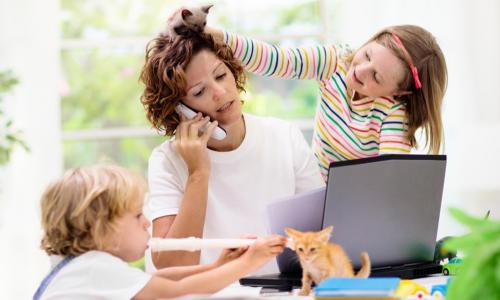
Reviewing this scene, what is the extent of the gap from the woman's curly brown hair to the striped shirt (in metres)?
0.06

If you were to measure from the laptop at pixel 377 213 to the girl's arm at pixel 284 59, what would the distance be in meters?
0.52

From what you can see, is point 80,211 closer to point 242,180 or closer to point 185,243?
point 185,243

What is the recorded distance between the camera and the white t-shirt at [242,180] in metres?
1.78

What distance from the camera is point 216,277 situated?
4.16 feet

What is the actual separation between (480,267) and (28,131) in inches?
117

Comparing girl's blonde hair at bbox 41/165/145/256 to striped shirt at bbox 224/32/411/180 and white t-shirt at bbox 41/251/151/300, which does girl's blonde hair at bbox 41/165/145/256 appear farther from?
striped shirt at bbox 224/32/411/180

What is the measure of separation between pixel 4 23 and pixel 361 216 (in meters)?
2.49

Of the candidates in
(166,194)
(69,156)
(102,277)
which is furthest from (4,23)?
(102,277)

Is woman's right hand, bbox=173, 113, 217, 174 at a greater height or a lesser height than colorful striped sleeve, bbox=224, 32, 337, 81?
lesser

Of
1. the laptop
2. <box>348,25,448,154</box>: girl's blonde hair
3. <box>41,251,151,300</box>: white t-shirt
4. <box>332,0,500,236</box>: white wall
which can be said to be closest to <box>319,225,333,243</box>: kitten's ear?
the laptop

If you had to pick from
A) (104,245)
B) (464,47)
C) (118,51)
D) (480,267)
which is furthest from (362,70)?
(118,51)

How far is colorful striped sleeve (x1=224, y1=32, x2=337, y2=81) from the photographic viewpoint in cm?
184

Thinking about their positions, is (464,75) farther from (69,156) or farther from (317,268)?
(317,268)

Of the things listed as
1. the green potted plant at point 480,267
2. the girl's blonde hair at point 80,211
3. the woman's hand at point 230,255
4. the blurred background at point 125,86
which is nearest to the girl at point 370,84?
the woman's hand at point 230,255
